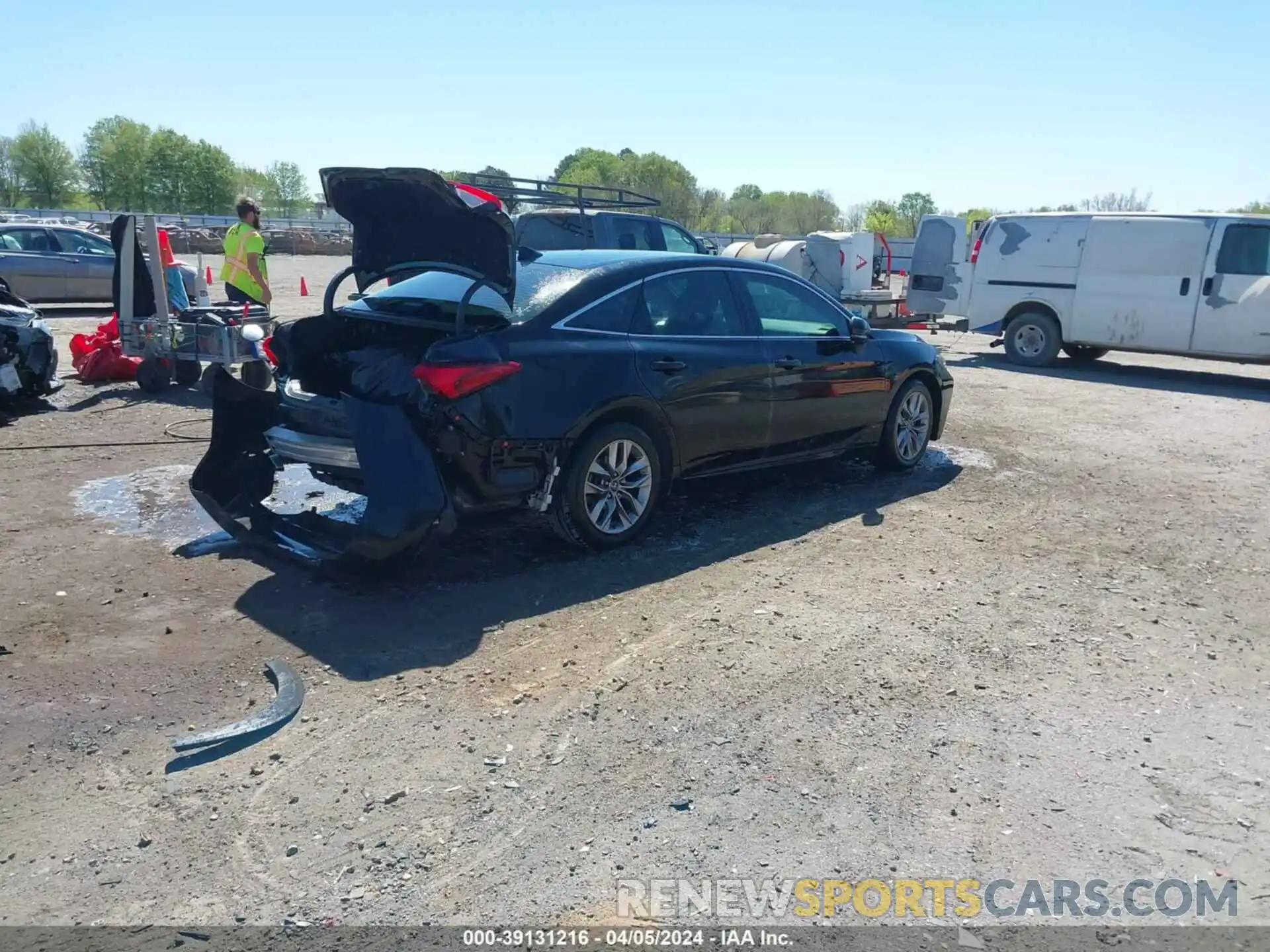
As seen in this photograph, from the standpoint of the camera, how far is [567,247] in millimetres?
12695

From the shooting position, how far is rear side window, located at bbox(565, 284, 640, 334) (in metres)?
5.71

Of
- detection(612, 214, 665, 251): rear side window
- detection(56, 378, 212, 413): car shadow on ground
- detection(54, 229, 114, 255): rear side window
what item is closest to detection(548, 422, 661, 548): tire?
detection(56, 378, 212, 413): car shadow on ground

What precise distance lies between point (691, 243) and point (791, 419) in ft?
24.5

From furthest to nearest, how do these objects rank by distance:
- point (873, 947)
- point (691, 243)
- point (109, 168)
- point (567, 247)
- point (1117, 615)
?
point (109, 168) → point (691, 243) → point (567, 247) → point (1117, 615) → point (873, 947)

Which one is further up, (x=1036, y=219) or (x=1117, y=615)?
(x=1036, y=219)

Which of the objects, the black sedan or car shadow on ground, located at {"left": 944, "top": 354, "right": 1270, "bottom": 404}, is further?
car shadow on ground, located at {"left": 944, "top": 354, "right": 1270, "bottom": 404}

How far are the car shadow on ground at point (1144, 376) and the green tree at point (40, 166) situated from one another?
97.6 metres

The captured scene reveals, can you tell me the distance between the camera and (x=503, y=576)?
554cm

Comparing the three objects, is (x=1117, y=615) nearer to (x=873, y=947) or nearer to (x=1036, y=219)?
(x=873, y=947)

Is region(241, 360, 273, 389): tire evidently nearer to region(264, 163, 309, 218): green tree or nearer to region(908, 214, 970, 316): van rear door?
region(908, 214, 970, 316): van rear door

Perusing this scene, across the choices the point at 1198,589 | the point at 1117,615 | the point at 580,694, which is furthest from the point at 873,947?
the point at 1198,589

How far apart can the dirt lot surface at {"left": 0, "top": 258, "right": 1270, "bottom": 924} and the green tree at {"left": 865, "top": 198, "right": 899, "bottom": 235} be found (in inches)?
2695

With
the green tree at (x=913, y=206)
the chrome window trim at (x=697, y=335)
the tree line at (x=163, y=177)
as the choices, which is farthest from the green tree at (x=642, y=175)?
the chrome window trim at (x=697, y=335)

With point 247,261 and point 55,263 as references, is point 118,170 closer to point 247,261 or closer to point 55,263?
point 55,263
